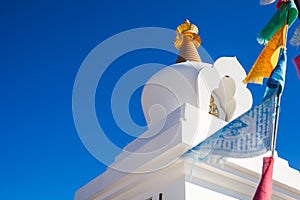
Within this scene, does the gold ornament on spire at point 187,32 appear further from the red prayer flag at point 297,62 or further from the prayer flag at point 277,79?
the red prayer flag at point 297,62

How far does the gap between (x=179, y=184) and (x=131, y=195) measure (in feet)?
4.37

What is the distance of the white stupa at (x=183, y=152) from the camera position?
591 cm

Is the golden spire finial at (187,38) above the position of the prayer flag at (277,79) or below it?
above

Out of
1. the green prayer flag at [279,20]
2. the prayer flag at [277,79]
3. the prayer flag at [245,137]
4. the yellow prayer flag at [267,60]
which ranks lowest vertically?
the prayer flag at [245,137]

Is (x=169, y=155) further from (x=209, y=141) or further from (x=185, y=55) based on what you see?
(x=185, y=55)

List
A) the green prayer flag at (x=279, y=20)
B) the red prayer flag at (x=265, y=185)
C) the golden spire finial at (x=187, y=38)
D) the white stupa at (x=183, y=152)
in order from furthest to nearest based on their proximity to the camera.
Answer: the golden spire finial at (x=187, y=38), the white stupa at (x=183, y=152), the green prayer flag at (x=279, y=20), the red prayer flag at (x=265, y=185)

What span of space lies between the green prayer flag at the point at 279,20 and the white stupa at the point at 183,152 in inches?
78.5

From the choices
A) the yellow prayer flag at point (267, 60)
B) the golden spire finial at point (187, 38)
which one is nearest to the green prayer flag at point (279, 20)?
the yellow prayer flag at point (267, 60)

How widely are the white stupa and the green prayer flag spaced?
6.55 ft

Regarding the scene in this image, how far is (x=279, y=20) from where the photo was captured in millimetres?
4574

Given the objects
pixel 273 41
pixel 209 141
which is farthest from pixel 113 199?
pixel 273 41

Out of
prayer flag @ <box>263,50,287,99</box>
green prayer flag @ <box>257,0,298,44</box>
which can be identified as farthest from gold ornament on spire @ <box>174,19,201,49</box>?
prayer flag @ <box>263,50,287,99</box>

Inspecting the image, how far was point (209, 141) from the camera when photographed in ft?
17.0

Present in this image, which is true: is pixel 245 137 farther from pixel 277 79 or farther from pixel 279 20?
pixel 279 20
